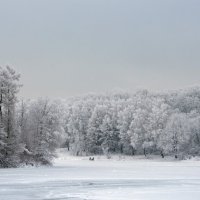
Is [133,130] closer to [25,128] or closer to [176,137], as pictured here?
[176,137]

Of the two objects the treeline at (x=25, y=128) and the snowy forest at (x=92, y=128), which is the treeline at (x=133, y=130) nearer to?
the snowy forest at (x=92, y=128)

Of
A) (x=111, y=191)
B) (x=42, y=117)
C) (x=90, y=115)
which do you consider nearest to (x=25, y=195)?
(x=111, y=191)

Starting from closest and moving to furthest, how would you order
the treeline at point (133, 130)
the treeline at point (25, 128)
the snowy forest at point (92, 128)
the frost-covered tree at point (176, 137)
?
the treeline at point (25, 128), the snowy forest at point (92, 128), the frost-covered tree at point (176, 137), the treeline at point (133, 130)

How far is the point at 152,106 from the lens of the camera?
449 ft

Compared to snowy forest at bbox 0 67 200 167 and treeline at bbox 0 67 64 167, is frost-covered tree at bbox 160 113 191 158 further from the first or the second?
treeline at bbox 0 67 64 167

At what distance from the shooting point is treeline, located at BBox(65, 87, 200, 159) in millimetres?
114750

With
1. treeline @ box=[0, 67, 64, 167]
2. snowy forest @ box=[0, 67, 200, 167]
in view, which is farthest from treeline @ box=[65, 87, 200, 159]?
treeline @ box=[0, 67, 64, 167]

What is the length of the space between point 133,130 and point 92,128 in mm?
14869

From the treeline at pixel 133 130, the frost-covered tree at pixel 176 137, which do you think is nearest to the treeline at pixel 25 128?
the frost-covered tree at pixel 176 137

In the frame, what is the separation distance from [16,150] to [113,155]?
191ft

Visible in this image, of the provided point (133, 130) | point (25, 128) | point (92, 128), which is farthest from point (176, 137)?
point (25, 128)

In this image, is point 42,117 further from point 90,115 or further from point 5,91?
point 90,115

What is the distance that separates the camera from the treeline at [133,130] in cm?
11475

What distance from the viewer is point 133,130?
411 feet
